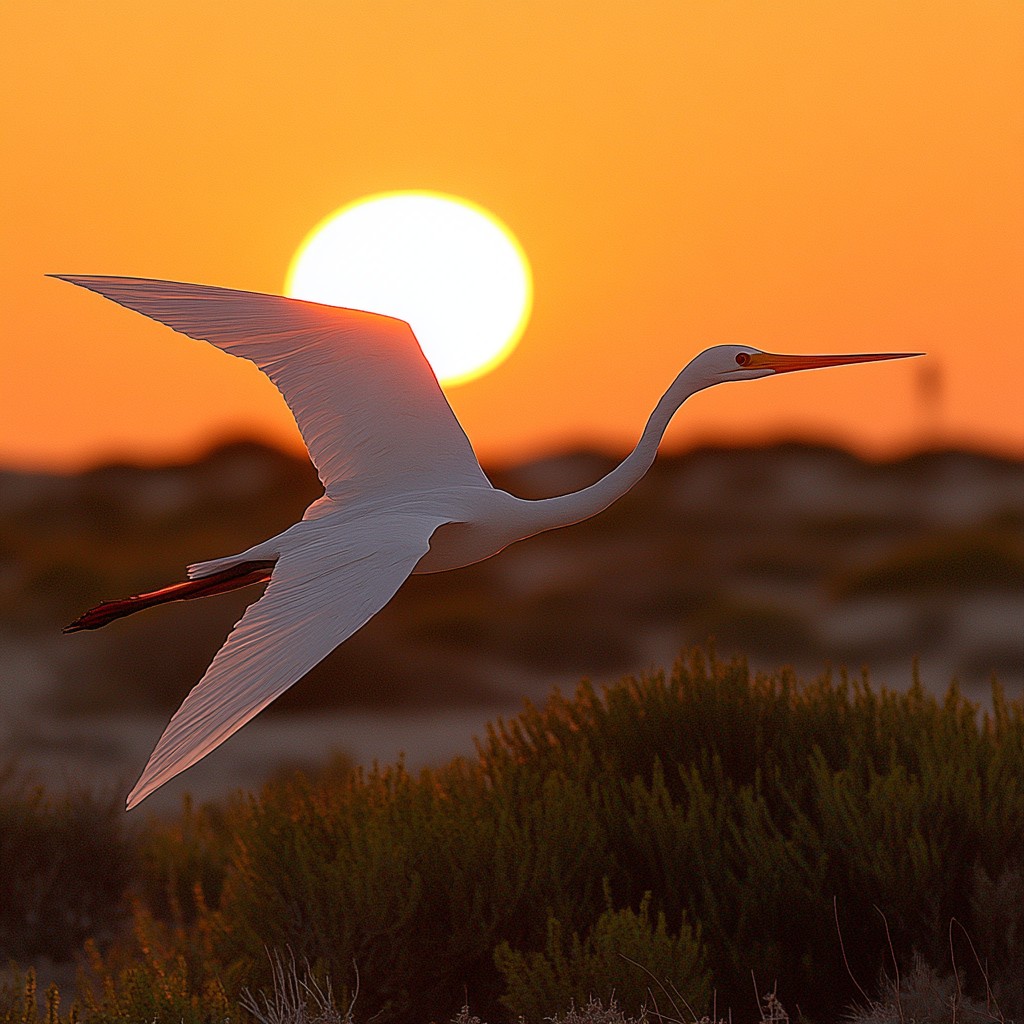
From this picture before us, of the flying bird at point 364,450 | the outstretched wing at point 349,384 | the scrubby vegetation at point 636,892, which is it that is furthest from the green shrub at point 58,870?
the outstretched wing at point 349,384

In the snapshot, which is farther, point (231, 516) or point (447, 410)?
point (231, 516)

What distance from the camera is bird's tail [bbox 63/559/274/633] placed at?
548 cm

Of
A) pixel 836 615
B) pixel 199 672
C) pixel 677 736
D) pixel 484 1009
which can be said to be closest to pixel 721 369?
pixel 677 736

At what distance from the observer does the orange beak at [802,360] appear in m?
5.67

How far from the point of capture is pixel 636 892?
17.8 ft

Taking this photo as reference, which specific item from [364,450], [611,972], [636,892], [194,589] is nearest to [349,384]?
[364,450]

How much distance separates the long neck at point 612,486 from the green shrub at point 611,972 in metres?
1.44

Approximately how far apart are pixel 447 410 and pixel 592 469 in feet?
126

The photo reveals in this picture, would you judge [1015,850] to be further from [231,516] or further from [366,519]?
[231,516]

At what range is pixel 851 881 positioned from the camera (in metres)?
5.28

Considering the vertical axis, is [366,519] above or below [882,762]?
above

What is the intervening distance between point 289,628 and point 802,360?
8.90 feet

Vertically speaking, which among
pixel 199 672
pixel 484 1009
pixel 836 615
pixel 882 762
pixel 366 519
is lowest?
pixel 836 615

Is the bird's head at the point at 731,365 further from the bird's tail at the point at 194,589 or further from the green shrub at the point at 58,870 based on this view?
the green shrub at the point at 58,870
